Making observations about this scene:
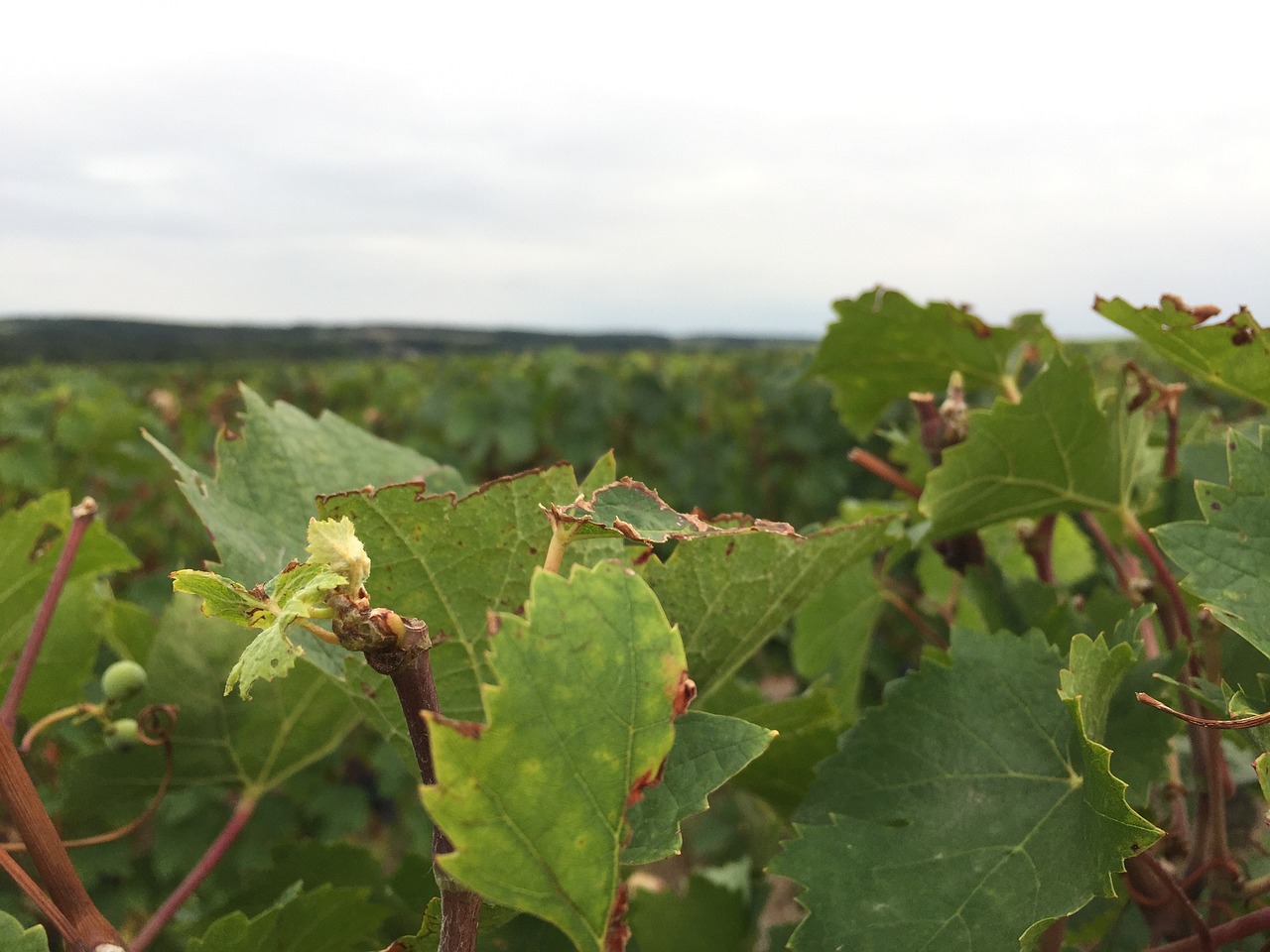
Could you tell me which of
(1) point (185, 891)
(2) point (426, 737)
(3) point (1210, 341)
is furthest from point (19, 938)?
(3) point (1210, 341)

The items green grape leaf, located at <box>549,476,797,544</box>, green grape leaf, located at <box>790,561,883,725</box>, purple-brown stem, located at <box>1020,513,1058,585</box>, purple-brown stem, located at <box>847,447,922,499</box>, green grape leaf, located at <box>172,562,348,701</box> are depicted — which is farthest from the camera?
green grape leaf, located at <box>790,561,883,725</box>

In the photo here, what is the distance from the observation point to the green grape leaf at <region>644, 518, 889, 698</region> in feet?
2.55

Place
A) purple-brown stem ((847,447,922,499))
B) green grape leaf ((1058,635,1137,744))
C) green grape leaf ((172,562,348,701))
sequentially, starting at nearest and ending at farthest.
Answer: green grape leaf ((172,562,348,701))
green grape leaf ((1058,635,1137,744))
purple-brown stem ((847,447,922,499))

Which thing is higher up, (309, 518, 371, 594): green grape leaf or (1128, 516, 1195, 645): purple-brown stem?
(309, 518, 371, 594): green grape leaf

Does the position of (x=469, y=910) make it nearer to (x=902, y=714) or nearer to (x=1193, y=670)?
(x=902, y=714)

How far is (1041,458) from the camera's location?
1.07 meters

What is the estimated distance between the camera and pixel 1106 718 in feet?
2.82

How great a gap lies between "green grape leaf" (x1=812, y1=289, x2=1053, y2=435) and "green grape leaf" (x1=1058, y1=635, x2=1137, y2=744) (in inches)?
25.7

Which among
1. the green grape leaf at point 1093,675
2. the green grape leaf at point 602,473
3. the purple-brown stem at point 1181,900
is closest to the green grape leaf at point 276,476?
the green grape leaf at point 602,473

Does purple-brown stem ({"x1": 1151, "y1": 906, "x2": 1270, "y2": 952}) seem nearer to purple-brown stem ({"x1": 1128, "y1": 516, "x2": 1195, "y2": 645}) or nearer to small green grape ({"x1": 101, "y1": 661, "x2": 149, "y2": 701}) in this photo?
purple-brown stem ({"x1": 1128, "y1": 516, "x2": 1195, "y2": 645})

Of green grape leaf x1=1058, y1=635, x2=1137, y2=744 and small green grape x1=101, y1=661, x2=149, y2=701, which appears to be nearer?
green grape leaf x1=1058, y1=635, x2=1137, y2=744

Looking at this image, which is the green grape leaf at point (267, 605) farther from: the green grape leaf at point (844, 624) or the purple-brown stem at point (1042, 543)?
the green grape leaf at point (844, 624)

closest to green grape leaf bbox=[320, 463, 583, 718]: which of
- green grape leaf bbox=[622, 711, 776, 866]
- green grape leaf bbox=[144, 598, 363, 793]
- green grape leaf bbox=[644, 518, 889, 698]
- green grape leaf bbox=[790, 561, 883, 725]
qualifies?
green grape leaf bbox=[644, 518, 889, 698]

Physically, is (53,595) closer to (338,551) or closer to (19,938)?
(19,938)
